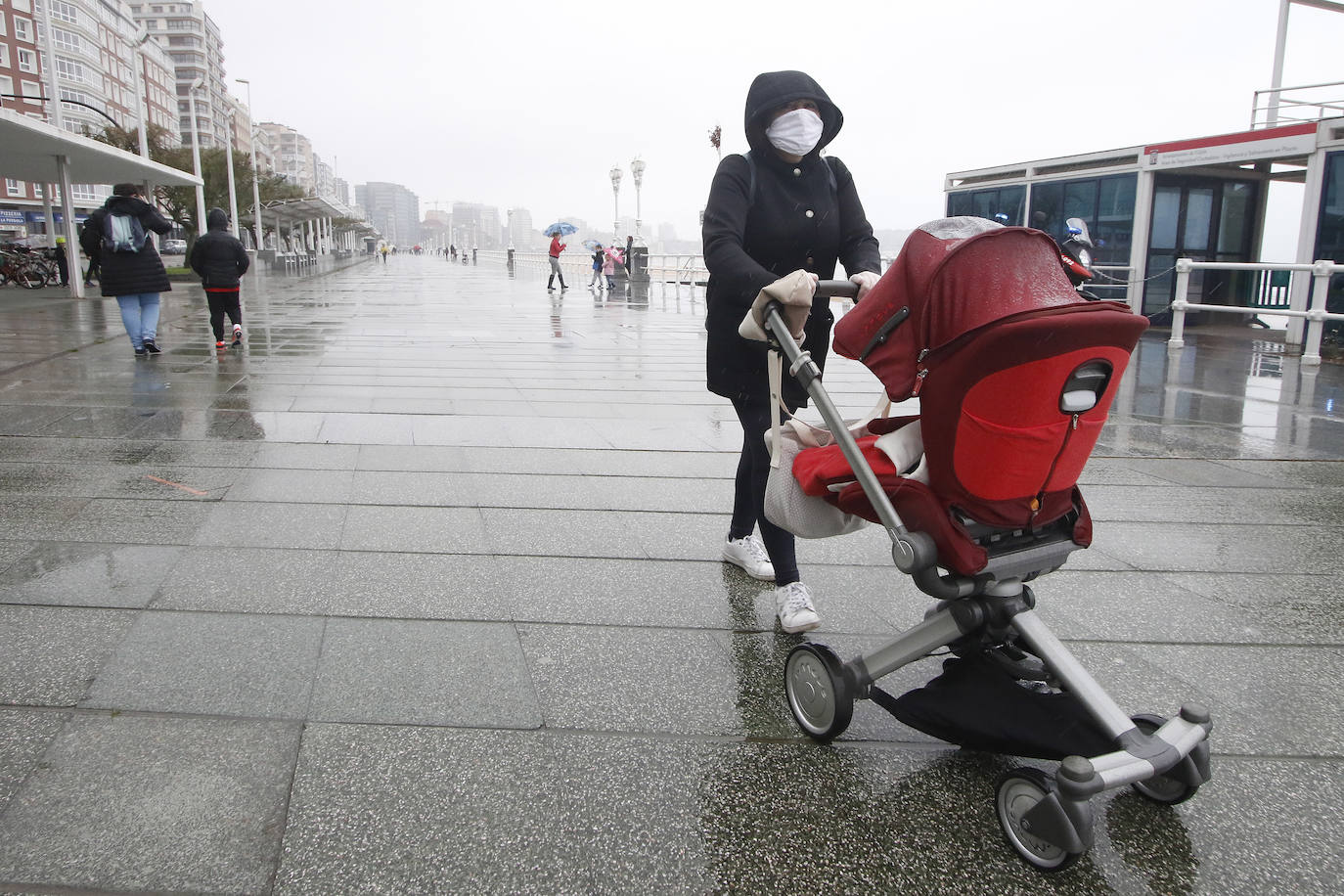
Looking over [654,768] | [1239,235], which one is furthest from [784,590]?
[1239,235]

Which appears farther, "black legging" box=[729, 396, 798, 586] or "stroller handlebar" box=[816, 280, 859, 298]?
"black legging" box=[729, 396, 798, 586]

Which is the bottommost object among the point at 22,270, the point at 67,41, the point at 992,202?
the point at 22,270

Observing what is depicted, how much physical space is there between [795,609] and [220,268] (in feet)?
32.4

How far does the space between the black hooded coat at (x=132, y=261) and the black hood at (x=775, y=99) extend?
332 inches

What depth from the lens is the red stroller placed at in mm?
1850

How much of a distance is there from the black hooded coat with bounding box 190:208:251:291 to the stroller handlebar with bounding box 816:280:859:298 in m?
9.66

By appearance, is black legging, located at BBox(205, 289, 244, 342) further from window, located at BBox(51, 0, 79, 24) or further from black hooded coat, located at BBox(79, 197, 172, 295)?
window, located at BBox(51, 0, 79, 24)

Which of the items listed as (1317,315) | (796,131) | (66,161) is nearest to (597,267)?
(66,161)

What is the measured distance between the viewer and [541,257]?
1884 inches

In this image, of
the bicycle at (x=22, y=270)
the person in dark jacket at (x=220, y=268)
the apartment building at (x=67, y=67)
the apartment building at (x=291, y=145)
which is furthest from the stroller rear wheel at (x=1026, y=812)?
the apartment building at (x=291, y=145)

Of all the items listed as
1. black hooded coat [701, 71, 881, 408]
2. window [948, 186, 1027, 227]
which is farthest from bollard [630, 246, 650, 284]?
black hooded coat [701, 71, 881, 408]

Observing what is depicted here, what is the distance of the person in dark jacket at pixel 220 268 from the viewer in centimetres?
1048

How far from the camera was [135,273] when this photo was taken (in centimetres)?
948

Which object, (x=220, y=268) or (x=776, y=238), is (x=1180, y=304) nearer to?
(x=776, y=238)
